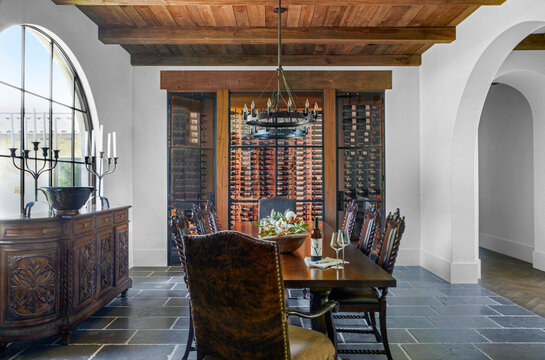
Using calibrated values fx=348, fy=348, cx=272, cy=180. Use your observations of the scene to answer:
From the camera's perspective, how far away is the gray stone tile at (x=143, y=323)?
115 inches

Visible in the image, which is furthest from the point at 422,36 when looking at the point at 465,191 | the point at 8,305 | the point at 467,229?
the point at 8,305

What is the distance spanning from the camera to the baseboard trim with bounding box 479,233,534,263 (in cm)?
529

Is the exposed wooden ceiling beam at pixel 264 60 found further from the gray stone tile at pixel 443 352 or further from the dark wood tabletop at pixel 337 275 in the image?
the gray stone tile at pixel 443 352

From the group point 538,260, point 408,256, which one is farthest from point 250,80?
point 538,260

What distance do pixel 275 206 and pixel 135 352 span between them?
93.3 inches

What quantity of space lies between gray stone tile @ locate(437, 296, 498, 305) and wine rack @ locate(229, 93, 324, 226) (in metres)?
2.07

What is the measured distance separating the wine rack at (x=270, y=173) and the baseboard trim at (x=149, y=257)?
3.68 ft

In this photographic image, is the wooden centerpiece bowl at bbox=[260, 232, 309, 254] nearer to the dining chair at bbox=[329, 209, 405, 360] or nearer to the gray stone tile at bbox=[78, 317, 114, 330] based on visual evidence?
the dining chair at bbox=[329, 209, 405, 360]

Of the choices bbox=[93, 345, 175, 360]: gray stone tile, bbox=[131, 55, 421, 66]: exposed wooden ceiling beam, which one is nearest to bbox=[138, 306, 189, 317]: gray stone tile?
bbox=[93, 345, 175, 360]: gray stone tile

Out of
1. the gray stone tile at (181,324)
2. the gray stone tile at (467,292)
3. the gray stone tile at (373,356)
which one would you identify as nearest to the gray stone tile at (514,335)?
the gray stone tile at (373,356)

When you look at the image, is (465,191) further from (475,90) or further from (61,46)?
(61,46)

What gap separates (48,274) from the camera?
2516mm

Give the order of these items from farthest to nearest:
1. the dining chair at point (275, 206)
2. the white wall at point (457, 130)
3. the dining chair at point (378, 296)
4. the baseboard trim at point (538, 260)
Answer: the baseboard trim at point (538, 260)
the dining chair at point (275, 206)
the white wall at point (457, 130)
the dining chair at point (378, 296)

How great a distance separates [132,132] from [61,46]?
1665 mm
